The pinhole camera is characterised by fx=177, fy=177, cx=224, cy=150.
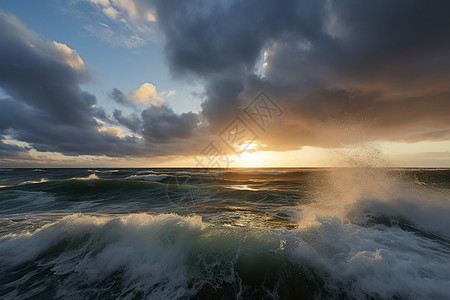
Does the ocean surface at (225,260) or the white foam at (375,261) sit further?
the ocean surface at (225,260)

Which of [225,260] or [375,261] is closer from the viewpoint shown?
[375,261]

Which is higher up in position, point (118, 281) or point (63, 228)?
point (63, 228)

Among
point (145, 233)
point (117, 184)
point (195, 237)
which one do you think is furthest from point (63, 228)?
point (117, 184)

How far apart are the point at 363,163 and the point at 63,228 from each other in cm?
1933

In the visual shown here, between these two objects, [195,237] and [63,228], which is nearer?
[195,237]

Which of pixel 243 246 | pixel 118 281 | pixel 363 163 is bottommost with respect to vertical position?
pixel 118 281

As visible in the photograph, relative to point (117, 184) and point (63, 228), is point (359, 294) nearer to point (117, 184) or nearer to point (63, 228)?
point (63, 228)

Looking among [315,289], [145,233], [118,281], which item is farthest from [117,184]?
[315,289]

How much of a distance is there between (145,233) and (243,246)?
3139 mm

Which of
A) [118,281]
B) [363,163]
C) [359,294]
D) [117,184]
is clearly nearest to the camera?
[359,294]

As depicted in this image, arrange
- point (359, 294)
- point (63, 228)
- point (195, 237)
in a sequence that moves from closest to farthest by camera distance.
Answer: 1. point (359, 294)
2. point (195, 237)
3. point (63, 228)

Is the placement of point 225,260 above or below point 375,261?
below

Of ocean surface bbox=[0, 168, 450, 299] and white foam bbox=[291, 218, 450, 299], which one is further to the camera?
ocean surface bbox=[0, 168, 450, 299]

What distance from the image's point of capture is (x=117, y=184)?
21672 millimetres
